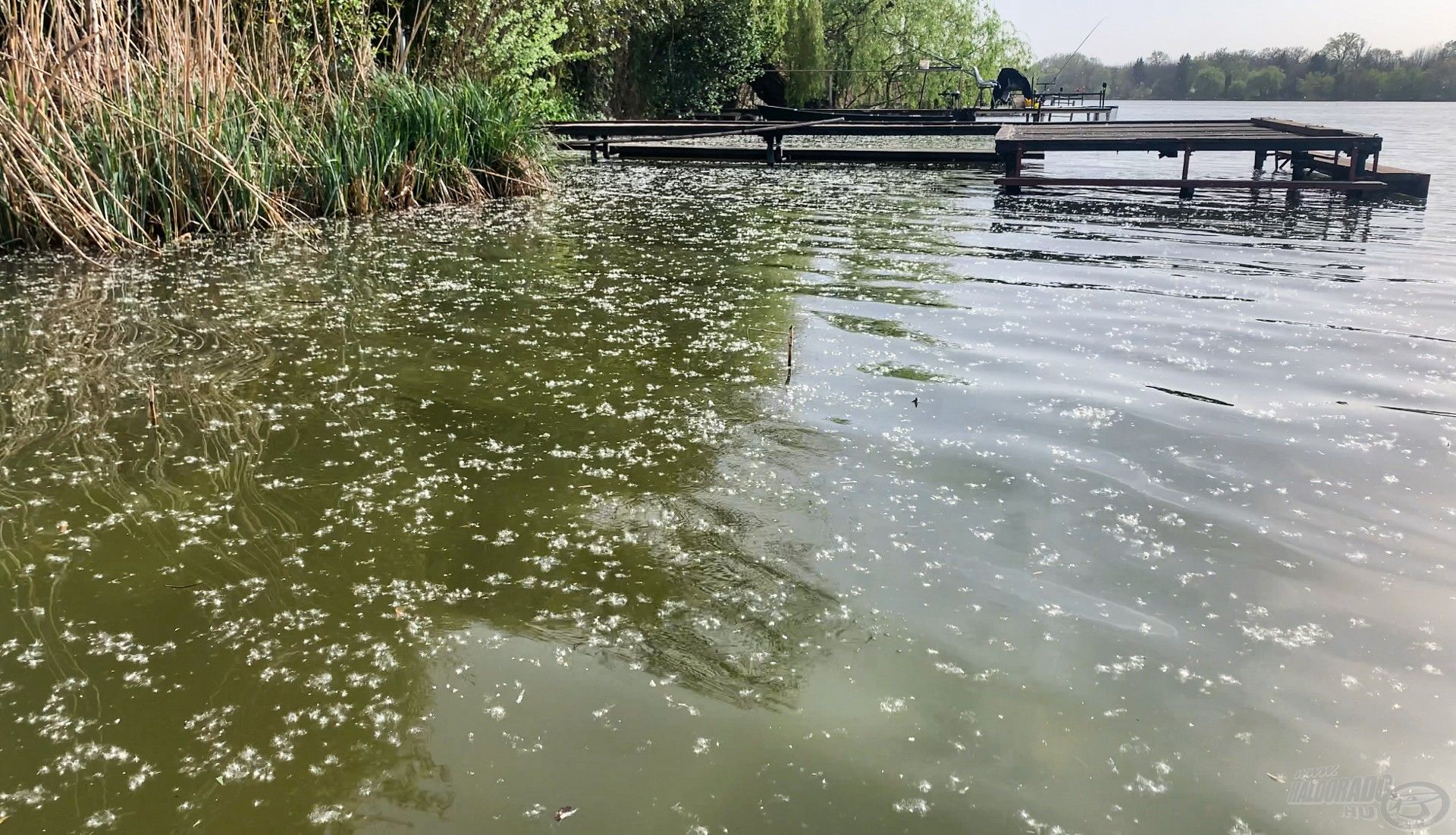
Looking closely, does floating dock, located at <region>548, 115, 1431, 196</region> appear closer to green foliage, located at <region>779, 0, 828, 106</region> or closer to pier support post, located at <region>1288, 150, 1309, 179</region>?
pier support post, located at <region>1288, 150, 1309, 179</region>

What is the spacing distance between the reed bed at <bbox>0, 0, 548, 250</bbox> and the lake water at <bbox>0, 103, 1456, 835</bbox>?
1.46m

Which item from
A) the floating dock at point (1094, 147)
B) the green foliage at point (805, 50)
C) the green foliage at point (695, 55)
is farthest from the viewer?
the green foliage at point (805, 50)

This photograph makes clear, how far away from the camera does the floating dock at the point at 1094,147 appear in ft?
30.7

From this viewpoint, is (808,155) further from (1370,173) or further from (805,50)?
(805,50)

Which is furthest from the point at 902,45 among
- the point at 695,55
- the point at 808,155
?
the point at 808,155

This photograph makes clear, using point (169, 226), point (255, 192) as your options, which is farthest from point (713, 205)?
point (169, 226)

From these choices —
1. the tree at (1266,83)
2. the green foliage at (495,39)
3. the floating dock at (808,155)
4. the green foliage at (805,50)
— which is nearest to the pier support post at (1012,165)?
the floating dock at (808,155)

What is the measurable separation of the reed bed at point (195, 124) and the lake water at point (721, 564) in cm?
146

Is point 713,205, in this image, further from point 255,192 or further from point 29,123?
point 29,123

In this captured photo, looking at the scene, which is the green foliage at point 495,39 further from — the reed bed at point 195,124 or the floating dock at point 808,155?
the floating dock at point 808,155

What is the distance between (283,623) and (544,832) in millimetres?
881

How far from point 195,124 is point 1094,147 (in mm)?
7875

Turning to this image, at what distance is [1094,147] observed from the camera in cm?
955

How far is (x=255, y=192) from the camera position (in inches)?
266
